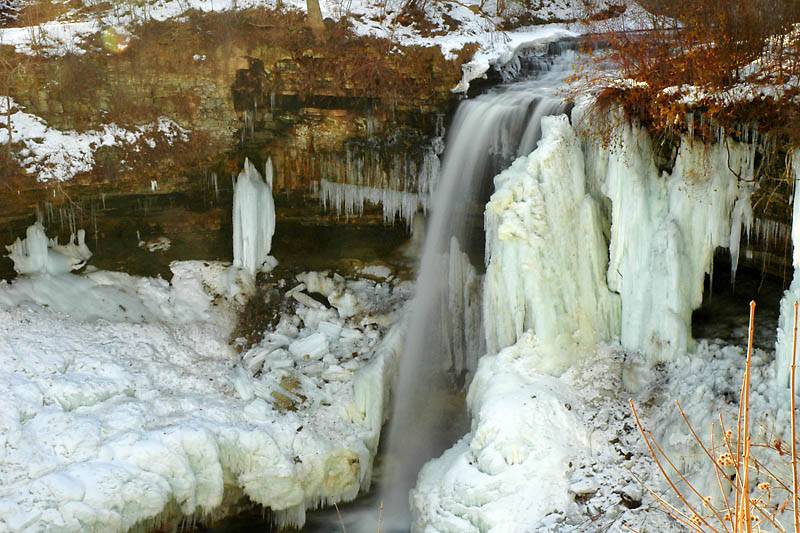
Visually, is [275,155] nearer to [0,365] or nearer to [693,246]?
[0,365]

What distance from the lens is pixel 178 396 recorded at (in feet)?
38.4

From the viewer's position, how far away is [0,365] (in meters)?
11.4

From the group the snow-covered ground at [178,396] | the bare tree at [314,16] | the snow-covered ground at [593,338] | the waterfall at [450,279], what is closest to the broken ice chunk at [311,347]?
the snow-covered ground at [178,396]

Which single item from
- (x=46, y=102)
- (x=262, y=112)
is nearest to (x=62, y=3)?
(x=46, y=102)

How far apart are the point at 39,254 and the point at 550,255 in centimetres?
927

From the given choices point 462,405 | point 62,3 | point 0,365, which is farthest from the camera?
point 62,3

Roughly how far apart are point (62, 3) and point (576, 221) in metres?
13.9

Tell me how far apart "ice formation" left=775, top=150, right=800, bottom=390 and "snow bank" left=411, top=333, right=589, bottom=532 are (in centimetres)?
236

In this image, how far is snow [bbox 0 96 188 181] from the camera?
1360 cm

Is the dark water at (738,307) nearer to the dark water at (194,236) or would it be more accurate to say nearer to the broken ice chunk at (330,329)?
the dark water at (194,236)

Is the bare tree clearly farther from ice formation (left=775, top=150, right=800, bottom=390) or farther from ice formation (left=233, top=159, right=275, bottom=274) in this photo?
ice formation (left=775, top=150, right=800, bottom=390)

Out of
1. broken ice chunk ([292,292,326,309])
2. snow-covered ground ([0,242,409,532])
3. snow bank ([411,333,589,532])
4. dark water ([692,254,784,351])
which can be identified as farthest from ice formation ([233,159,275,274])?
dark water ([692,254,784,351])

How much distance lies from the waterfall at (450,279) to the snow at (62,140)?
17.4 feet

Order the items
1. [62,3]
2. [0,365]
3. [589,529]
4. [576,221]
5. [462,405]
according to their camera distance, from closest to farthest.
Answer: [589,529] < [576,221] < [0,365] < [462,405] < [62,3]
